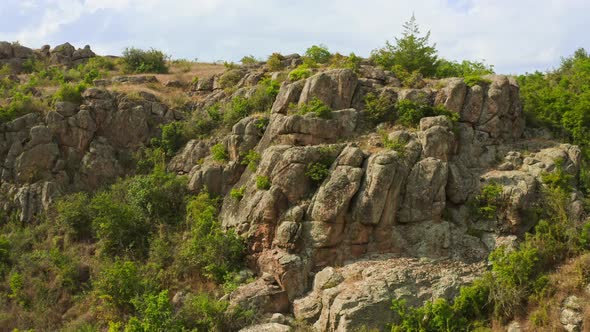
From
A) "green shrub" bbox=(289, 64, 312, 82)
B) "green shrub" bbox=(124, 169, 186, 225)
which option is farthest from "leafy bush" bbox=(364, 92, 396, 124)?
"green shrub" bbox=(124, 169, 186, 225)

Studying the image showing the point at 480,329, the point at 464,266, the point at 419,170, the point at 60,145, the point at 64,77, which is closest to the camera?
the point at 480,329

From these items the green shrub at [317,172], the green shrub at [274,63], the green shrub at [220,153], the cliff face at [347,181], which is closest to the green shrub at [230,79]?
the green shrub at [274,63]

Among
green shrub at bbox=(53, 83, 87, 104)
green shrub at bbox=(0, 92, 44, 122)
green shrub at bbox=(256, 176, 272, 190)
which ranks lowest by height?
green shrub at bbox=(256, 176, 272, 190)

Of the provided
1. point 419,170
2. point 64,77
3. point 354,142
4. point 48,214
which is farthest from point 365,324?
point 64,77

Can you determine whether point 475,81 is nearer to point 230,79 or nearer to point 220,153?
point 220,153

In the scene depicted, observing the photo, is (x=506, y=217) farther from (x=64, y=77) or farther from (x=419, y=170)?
(x=64, y=77)

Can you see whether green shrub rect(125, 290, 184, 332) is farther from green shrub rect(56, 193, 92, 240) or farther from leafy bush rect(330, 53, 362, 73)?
leafy bush rect(330, 53, 362, 73)

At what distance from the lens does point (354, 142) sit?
22438mm

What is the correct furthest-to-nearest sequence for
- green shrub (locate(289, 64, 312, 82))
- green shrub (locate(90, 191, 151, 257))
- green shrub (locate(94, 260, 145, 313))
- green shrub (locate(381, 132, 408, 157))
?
green shrub (locate(289, 64, 312, 82)) < green shrub (locate(90, 191, 151, 257)) < green shrub (locate(381, 132, 408, 157)) < green shrub (locate(94, 260, 145, 313))

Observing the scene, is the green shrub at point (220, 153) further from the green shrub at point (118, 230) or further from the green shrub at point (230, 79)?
the green shrub at point (230, 79)

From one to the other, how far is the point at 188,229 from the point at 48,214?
22.2 feet

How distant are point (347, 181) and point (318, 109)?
13.5ft

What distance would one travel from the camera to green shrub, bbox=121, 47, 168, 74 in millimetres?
36562

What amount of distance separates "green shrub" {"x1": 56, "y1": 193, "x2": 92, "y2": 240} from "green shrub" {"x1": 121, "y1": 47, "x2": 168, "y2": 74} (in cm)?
1508
